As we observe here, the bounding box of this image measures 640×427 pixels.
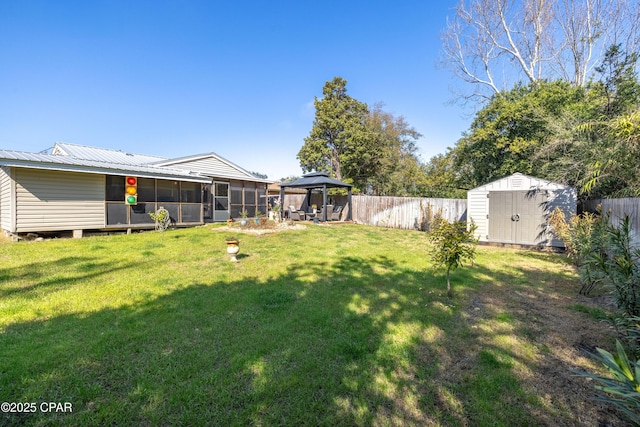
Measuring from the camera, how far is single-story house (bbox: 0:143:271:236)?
8102 mm

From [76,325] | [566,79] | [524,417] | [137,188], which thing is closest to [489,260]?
[524,417]

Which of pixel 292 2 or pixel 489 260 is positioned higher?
pixel 292 2

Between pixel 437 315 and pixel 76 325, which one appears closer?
pixel 76 325

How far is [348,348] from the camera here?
8.83 feet

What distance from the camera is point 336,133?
21891 millimetres

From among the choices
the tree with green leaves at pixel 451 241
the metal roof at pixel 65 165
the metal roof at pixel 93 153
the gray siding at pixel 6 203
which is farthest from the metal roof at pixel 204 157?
the tree with green leaves at pixel 451 241

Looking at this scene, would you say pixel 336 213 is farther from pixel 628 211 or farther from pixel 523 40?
pixel 523 40

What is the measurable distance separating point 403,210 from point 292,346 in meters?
12.3

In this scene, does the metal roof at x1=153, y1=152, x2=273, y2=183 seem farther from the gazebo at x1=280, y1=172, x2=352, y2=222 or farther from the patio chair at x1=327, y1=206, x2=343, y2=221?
the patio chair at x1=327, y1=206, x2=343, y2=221

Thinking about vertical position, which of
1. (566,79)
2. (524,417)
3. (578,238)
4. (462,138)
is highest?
(566,79)

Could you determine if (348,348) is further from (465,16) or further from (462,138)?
(465,16)

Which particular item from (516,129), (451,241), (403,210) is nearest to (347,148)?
(403,210)

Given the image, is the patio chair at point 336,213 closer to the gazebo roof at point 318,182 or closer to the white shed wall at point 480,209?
the gazebo roof at point 318,182

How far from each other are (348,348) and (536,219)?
8740 mm
